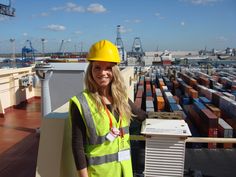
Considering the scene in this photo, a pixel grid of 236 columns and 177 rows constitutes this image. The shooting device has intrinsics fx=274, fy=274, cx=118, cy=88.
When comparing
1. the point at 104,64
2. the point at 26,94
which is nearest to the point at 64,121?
the point at 104,64

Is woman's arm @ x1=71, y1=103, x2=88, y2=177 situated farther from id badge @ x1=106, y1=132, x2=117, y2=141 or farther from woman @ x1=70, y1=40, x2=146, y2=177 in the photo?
id badge @ x1=106, y1=132, x2=117, y2=141

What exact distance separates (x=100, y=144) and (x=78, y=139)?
0.21 metres

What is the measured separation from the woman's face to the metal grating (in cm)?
98

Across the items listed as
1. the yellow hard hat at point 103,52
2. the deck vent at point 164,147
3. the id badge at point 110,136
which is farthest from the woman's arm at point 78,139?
the deck vent at point 164,147

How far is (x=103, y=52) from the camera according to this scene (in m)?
2.41

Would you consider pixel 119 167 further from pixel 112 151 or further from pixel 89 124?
pixel 89 124

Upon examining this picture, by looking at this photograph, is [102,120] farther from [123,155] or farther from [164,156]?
[164,156]

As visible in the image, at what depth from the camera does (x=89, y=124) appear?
2.29 meters

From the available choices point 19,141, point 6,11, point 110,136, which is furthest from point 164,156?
point 6,11

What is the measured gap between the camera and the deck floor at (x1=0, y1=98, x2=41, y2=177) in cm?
653

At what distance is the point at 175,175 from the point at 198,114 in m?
15.4

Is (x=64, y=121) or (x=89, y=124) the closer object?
(x=89, y=124)

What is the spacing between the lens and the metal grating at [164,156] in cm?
306

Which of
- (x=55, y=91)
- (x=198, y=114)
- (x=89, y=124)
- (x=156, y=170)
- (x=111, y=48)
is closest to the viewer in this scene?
(x=89, y=124)
